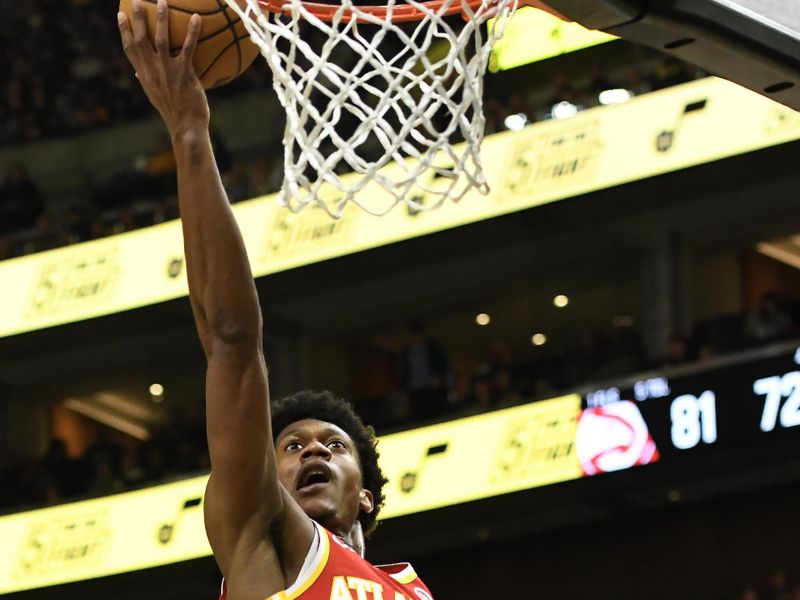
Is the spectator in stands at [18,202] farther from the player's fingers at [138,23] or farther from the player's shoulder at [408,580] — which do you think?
the player's fingers at [138,23]

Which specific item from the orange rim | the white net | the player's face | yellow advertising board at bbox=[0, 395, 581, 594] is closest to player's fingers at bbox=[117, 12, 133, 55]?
the white net

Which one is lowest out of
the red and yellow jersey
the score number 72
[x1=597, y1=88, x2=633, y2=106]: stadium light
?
the score number 72

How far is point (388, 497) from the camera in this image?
48.4 feet

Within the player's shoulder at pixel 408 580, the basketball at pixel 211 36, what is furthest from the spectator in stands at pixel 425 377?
the basketball at pixel 211 36

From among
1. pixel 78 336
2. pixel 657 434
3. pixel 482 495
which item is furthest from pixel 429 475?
pixel 78 336

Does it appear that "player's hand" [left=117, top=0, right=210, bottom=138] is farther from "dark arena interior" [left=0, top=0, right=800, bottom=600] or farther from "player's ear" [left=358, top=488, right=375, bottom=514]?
"dark arena interior" [left=0, top=0, right=800, bottom=600]

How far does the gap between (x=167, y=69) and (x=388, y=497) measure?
11.8 metres

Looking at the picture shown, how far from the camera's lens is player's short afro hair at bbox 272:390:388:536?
388 cm

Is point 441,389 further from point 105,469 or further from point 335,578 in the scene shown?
point 335,578

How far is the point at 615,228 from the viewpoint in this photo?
53.7ft

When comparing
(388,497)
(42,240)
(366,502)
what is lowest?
(388,497)

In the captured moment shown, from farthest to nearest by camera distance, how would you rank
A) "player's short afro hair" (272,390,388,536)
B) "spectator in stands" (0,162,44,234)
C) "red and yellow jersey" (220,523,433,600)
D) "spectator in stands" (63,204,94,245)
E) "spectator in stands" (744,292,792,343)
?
"spectator in stands" (0,162,44,234) < "spectator in stands" (63,204,94,245) < "spectator in stands" (744,292,792,343) < "player's short afro hair" (272,390,388,536) < "red and yellow jersey" (220,523,433,600)

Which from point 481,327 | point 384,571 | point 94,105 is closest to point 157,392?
point 94,105

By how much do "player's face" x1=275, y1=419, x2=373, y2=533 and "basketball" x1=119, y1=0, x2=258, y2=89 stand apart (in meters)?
0.82
